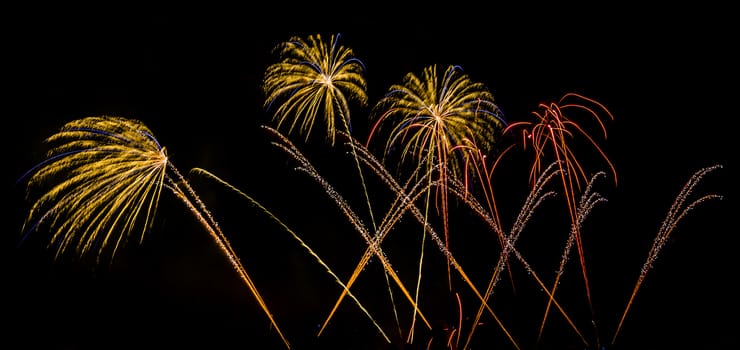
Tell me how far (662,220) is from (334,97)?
12.6 metres

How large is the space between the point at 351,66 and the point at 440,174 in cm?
352

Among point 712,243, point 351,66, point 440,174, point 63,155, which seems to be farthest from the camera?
point 712,243

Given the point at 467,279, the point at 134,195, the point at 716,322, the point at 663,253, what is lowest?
the point at 716,322

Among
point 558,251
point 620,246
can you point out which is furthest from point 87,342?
point 620,246

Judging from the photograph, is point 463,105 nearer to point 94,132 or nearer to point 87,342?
point 94,132

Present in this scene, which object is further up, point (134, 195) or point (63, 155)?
point (63, 155)

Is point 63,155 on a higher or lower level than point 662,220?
higher

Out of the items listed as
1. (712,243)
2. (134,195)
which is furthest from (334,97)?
(712,243)

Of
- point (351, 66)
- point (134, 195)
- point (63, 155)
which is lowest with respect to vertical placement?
point (134, 195)

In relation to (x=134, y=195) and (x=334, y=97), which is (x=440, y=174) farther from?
(x=134, y=195)

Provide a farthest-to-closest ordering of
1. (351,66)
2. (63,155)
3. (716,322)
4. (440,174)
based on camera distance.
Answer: (716,322) < (440,174) < (351,66) < (63,155)

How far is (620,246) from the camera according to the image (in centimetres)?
1780

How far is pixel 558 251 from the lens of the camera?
Answer: 17141 millimetres

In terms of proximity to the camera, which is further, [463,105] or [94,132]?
[463,105]
